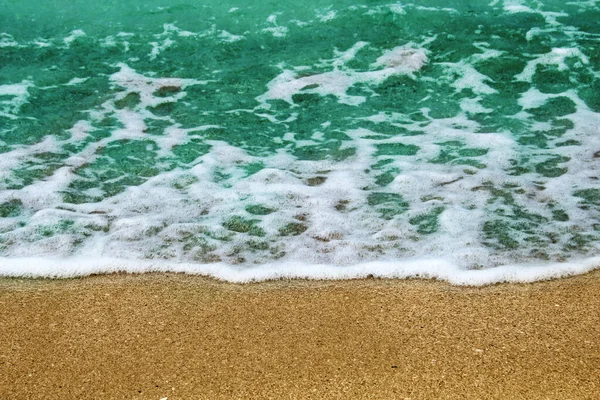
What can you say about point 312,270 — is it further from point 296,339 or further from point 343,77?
point 343,77

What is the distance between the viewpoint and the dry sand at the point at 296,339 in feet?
8.48

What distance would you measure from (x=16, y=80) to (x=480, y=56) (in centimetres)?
471

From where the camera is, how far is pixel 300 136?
542 centimetres

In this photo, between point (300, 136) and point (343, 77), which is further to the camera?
point (343, 77)

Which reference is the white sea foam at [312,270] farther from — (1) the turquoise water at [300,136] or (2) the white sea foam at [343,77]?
(2) the white sea foam at [343,77]

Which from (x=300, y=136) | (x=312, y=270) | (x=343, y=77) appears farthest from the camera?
(x=343, y=77)

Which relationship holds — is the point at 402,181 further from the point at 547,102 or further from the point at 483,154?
the point at 547,102

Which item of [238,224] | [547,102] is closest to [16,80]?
[238,224]

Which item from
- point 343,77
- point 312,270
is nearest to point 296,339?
point 312,270

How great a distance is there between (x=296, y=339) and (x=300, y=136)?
276 centimetres

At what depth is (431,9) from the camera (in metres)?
8.49

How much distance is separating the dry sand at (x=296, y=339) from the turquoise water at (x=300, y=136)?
0.21 meters

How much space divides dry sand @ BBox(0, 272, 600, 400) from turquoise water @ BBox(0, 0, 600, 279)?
21cm

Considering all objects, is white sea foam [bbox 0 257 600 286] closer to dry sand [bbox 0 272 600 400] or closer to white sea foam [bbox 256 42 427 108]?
dry sand [bbox 0 272 600 400]
